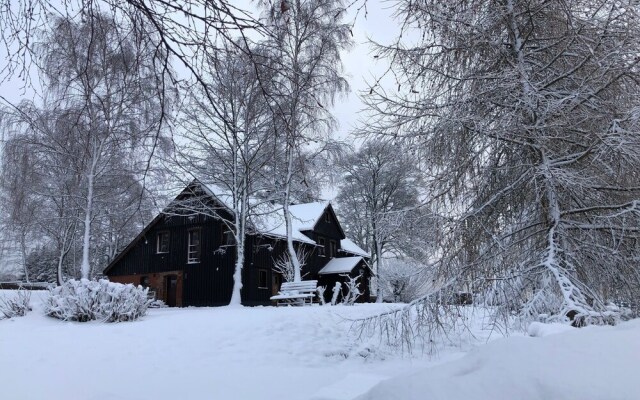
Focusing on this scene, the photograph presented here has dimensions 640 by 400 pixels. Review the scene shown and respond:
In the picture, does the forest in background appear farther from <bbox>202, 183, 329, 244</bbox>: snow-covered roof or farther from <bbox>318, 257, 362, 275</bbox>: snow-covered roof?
<bbox>318, 257, 362, 275</bbox>: snow-covered roof

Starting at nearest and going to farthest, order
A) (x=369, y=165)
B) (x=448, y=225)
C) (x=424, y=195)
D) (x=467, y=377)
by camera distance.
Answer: (x=467, y=377) < (x=448, y=225) < (x=424, y=195) < (x=369, y=165)

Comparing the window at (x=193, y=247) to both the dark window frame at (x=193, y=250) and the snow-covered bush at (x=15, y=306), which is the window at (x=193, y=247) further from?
the snow-covered bush at (x=15, y=306)

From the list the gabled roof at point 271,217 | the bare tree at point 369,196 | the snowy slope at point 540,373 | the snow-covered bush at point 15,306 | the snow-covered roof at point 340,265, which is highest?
the bare tree at point 369,196

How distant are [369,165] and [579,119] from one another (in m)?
26.5

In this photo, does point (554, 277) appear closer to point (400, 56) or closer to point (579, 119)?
point (579, 119)

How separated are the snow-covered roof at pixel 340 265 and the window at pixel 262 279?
430 centimetres

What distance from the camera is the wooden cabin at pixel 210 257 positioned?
23391mm

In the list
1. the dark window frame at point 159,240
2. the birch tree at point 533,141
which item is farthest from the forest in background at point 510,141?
the dark window frame at point 159,240

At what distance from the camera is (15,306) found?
13.9 metres

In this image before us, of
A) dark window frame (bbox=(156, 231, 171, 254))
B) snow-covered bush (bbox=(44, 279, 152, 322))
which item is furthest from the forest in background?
dark window frame (bbox=(156, 231, 171, 254))

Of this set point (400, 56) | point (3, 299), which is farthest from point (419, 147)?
point (3, 299)

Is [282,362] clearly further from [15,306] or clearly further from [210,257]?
[210,257]

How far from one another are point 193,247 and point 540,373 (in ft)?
79.7

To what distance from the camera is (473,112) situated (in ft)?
23.1
